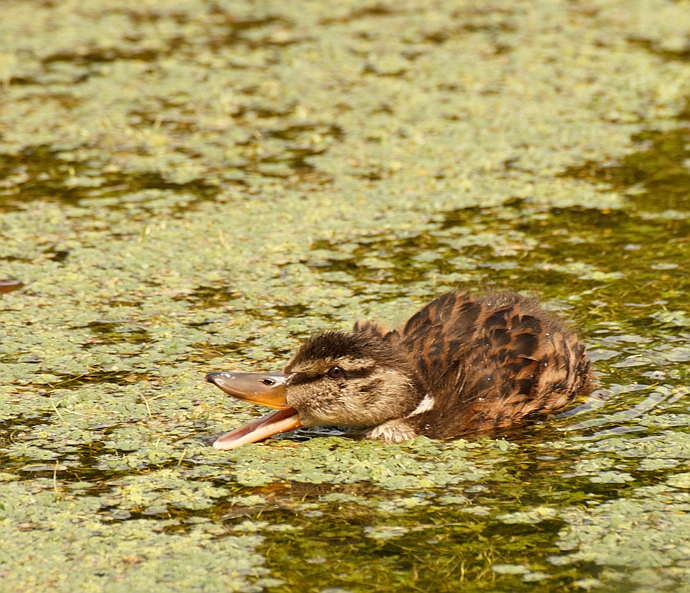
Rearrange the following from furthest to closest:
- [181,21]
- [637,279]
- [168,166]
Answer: [181,21] → [168,166] → [637,279]

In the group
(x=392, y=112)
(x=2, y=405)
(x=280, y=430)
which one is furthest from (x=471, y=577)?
(x=392, y=112)

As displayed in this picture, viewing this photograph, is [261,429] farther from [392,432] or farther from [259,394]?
[392,432]

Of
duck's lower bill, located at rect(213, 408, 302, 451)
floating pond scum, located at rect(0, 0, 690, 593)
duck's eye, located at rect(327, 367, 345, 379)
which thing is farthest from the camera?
duck's eye, located at rect(327, 367, 345, 379)

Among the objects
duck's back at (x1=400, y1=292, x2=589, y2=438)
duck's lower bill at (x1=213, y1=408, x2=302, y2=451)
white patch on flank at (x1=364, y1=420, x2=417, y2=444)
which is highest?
duck's back at (x1=400, y1=292, x2=589, y2=438)

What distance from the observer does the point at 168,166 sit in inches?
404

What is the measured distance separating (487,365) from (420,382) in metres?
0.37

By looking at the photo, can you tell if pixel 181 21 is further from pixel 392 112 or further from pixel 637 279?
pixel 637 279

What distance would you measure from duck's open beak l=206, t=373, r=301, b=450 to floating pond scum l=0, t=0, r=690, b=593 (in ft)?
0.29

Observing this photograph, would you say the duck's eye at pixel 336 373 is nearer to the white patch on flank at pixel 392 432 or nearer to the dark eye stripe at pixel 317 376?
the dark eye stripe at pixel 317 376

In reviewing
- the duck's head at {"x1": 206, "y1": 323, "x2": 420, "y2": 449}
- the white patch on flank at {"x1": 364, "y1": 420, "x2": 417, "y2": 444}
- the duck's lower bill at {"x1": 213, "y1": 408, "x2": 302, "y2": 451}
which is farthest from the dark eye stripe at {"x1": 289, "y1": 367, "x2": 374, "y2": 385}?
the white patch on flank at {"x1": 364, "y1": 420, "x2": 417, "y2": 444}

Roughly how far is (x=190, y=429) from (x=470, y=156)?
4.93 m

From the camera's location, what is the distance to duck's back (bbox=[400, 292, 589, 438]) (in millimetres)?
6277

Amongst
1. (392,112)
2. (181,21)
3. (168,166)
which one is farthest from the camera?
(181,21)

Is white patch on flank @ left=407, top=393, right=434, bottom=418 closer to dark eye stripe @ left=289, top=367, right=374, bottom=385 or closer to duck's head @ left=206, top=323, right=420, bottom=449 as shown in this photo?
duck's head @ left=206, top=323, right=420, bottom=449
